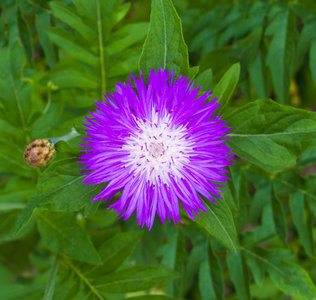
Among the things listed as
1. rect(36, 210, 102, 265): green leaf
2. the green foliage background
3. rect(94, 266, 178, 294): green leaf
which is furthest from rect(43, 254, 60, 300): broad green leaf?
rect(94, 266, 178, 294): green leaf

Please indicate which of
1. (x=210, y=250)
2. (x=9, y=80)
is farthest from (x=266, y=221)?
(x=9, y=80)

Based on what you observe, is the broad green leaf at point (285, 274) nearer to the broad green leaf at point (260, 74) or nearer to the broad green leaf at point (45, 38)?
the broad green leaf at point (260, 74)

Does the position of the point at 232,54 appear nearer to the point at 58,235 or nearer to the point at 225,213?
the point at 225,213

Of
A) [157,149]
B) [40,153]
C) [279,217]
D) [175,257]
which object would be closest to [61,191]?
[40,153]

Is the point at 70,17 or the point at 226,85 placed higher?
the point at 70,17

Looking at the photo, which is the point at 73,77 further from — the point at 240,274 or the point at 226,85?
the point at 240,274

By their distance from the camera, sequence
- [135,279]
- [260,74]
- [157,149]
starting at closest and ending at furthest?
1. [157,149]
2. [135,279]
3. [260,74]
